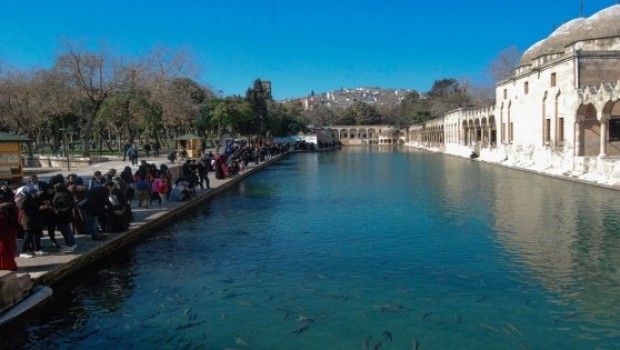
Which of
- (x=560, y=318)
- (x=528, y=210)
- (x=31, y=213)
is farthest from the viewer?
(x=528, y=210)

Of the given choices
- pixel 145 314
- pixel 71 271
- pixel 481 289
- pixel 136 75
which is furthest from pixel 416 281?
pixel 136 75

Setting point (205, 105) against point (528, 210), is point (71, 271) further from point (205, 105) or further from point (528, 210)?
point (205, 105)

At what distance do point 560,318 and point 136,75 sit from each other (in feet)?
132

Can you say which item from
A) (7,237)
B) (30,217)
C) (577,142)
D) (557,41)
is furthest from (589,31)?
(7,237)

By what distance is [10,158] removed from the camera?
1998 cm

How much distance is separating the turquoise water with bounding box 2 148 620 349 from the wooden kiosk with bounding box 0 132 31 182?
350 inches

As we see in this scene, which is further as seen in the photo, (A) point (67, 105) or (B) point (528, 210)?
(A) point (67, 105)

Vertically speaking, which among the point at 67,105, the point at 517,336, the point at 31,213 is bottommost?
the point at 517,336

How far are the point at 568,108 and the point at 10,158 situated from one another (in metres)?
26.7

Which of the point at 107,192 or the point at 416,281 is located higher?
the point at 107,192

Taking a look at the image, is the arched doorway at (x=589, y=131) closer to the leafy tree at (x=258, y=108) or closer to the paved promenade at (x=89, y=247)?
the paved promenade at (x=89, y=247)

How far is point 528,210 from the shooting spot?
16312 millimetres

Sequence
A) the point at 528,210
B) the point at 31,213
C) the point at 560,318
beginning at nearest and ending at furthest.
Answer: the point at 560,318 < the point at 31,213 < the point at 528,210

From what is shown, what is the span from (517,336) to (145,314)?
5.10m
